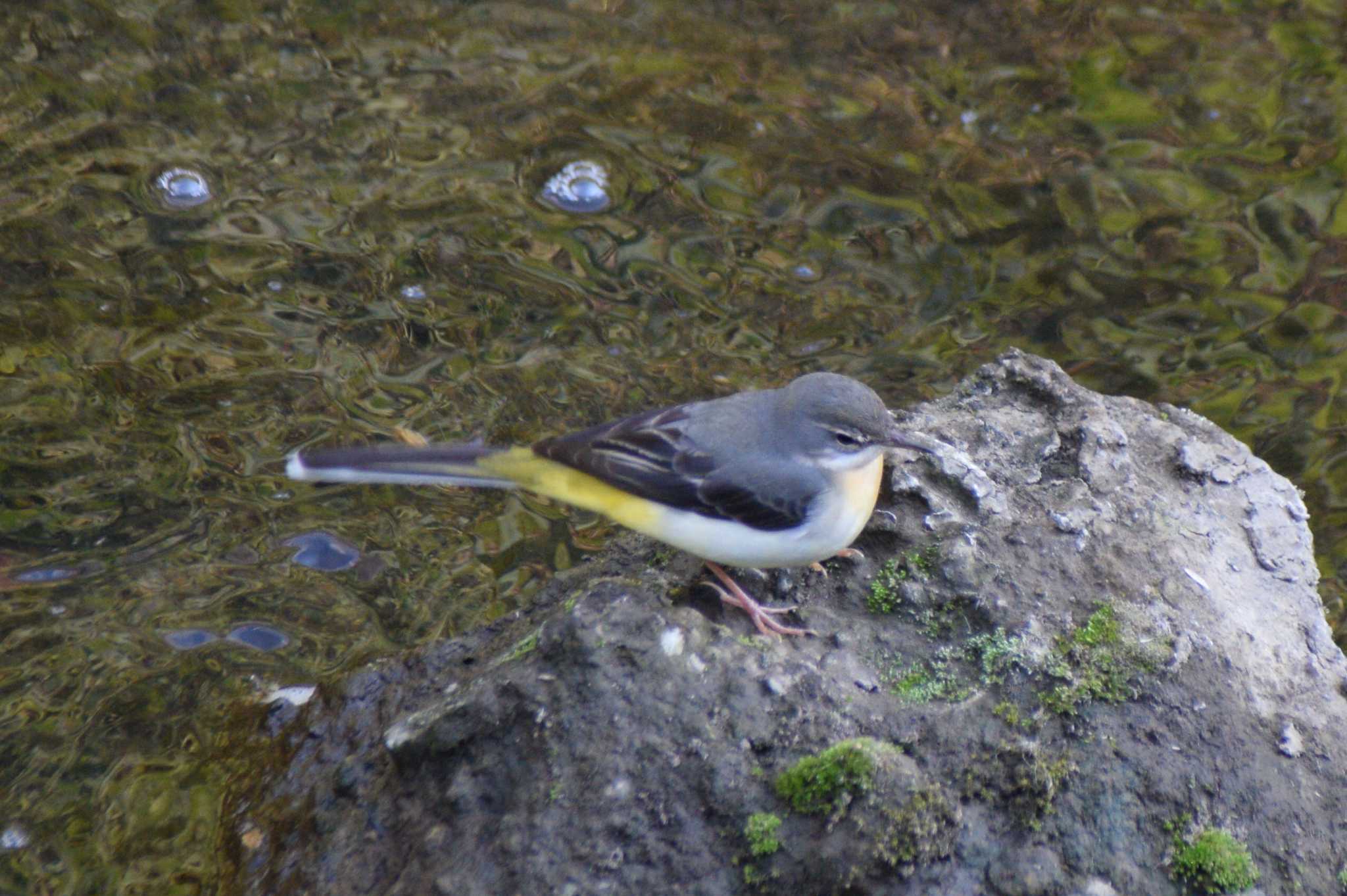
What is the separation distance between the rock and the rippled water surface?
38.4 inches

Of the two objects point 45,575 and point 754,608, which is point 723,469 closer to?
point 754,608

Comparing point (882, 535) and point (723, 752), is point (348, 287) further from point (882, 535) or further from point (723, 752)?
point (723, 752)

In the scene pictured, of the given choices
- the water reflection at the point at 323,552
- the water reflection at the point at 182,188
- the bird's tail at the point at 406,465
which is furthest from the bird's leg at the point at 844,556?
the water reflection at the point at 182,188

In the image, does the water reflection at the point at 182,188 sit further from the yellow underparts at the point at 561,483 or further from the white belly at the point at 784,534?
the white belly at the point at 784,534

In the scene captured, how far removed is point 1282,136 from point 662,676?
7932 millimetres

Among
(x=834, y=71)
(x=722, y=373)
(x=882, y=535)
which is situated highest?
(x=882, y=535)

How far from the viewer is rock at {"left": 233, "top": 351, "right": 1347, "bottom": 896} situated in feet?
12.7

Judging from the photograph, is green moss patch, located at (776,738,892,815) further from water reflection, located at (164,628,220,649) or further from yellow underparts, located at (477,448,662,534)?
water reflection, located at (164,628,220,649)

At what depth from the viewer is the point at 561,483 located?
5305mm

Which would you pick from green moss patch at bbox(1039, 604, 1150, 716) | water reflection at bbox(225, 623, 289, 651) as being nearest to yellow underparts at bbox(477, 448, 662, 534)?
water reflection at bbox(225, 623, 289, 651)

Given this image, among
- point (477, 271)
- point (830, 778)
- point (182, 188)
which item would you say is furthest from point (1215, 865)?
point (182, 188)

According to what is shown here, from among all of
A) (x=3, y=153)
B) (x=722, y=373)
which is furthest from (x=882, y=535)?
(x=3, y=153)

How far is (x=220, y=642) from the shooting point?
233 inches

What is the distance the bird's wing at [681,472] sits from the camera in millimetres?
4895
